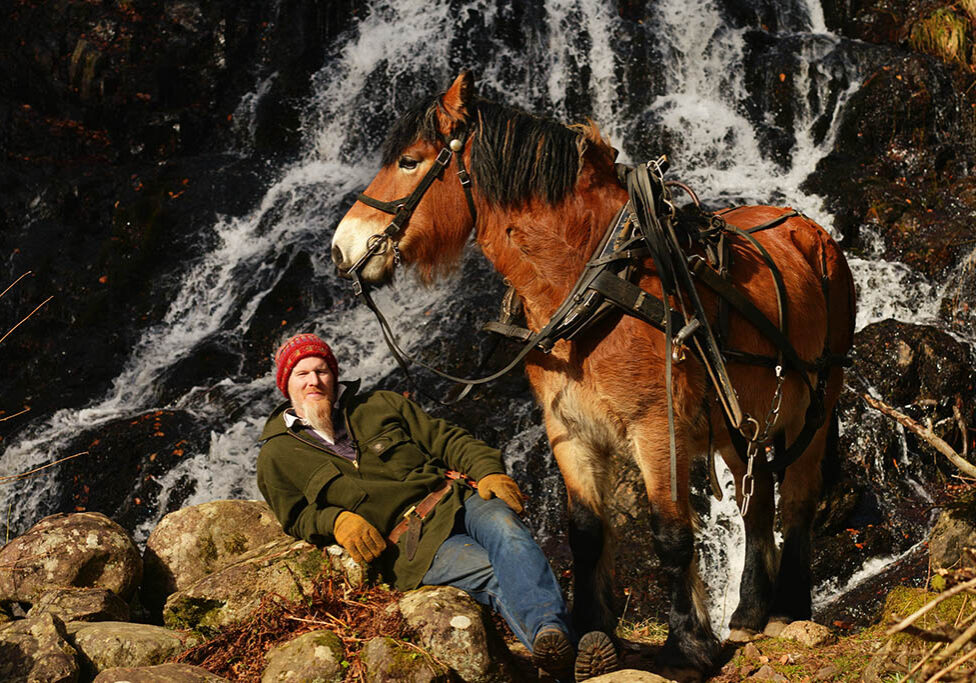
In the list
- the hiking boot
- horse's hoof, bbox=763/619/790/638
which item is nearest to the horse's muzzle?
the hiking boot

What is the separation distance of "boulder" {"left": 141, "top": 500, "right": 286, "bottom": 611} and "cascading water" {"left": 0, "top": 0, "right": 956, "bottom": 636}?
3156mm

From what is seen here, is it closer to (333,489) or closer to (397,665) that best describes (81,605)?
(333,489)

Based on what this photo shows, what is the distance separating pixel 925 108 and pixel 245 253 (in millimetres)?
7986

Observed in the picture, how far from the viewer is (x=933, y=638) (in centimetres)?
268

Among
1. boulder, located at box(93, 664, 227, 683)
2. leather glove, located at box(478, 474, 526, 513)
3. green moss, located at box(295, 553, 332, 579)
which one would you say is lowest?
boulder, located at box(93, 664, 227, 683)

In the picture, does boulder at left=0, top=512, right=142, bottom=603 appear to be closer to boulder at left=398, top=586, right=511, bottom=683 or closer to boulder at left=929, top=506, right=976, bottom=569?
boulder at left=398, top=586, right=511, bottom=683

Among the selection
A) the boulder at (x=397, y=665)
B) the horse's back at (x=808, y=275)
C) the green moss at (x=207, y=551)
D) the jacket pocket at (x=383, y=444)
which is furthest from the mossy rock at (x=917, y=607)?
the green moss at (x=207, y=551)

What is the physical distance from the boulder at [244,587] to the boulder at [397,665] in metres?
0.66

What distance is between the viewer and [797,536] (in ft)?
18.2

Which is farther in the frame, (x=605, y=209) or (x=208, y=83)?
(x=208, y=83)

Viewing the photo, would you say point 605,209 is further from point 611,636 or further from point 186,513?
point 186,513

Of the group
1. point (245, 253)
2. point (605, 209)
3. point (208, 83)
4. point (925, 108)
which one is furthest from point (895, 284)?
point (208, 83)

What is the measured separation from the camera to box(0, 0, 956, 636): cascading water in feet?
29.8

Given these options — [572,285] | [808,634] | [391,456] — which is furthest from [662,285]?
[808,634]
